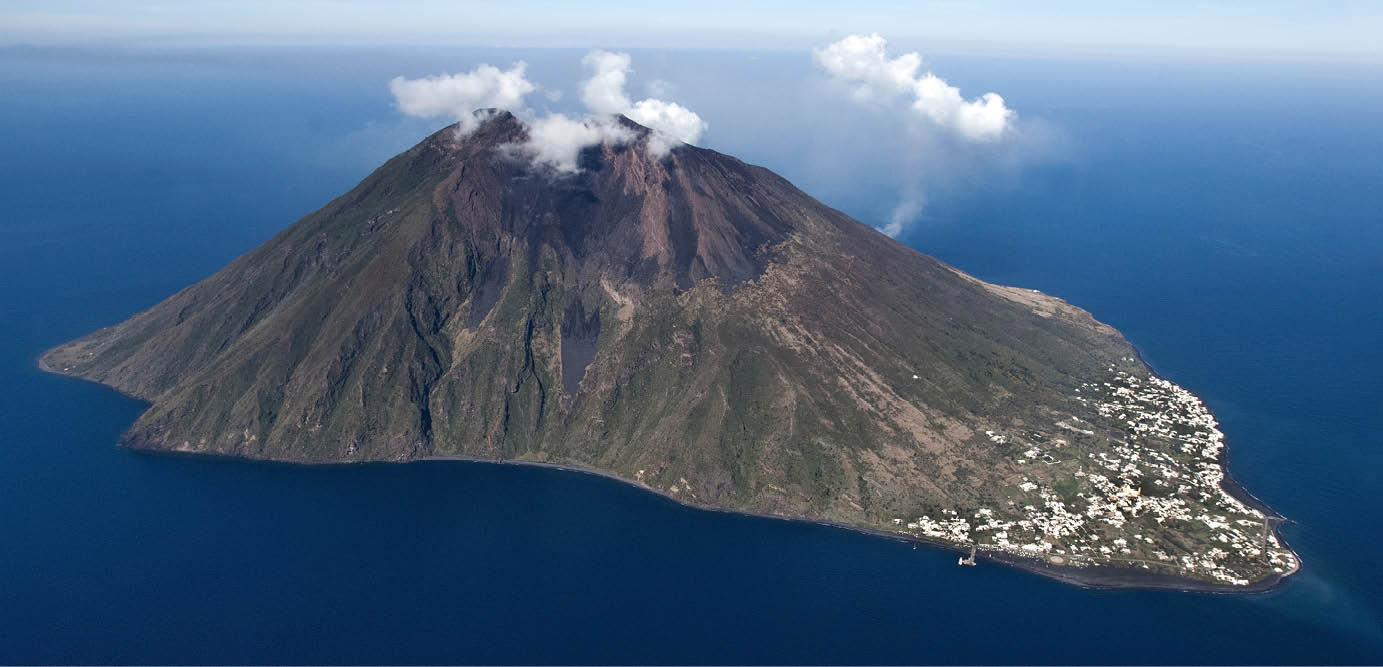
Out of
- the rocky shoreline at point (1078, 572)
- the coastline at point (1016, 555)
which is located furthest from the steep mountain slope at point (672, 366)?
the rocky shoreline at point (1078, 572)

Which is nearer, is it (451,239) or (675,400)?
(675,400)

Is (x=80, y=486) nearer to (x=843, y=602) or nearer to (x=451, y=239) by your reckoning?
(x=451, y=239)

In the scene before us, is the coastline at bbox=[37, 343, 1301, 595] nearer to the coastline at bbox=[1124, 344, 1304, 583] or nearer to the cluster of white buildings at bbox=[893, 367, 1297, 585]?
the coastline at bbox=[1124, 344, 1304, 583]

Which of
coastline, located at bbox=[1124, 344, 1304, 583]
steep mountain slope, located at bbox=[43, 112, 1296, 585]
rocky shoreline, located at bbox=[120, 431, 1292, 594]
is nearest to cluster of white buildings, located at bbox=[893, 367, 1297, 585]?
steep mountain slope, located at bbox=[43, 112, 1296, 585]

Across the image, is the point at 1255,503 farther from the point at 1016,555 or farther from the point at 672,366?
the point at 672,366

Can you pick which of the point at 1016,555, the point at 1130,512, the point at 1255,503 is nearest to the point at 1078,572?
the point at 1016,555

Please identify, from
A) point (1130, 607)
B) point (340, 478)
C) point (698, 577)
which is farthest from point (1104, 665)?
point (340, 478)

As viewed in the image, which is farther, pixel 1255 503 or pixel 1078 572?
pixel 1255 503
